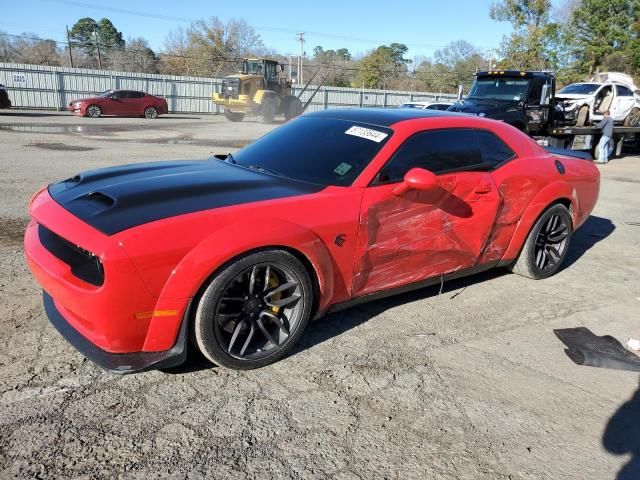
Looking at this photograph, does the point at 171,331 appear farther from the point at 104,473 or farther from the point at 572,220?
the point at 572,220

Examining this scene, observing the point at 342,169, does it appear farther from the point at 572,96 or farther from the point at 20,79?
the point at 20,79

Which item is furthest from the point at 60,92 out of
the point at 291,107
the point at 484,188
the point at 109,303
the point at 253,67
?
the point at 109,303

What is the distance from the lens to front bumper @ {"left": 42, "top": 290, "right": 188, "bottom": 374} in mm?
2627

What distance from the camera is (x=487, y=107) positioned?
13172 millimetres

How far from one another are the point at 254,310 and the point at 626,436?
2097 mm

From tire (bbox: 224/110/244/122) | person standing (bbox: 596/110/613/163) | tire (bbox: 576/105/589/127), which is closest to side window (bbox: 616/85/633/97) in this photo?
tire (bbox: 576/105/589/127)

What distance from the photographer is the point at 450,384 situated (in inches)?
121

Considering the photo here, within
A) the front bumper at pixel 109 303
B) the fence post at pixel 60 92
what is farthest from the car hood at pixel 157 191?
the fence post at pixel 60 92

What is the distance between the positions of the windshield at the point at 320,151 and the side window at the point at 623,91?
624 inches

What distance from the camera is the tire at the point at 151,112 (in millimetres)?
27203

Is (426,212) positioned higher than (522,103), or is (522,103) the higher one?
(522,103)

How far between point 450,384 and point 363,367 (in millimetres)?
523

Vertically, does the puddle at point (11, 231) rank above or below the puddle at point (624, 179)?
above

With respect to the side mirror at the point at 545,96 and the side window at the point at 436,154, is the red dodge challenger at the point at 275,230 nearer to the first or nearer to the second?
the side window at the point at 436,154
